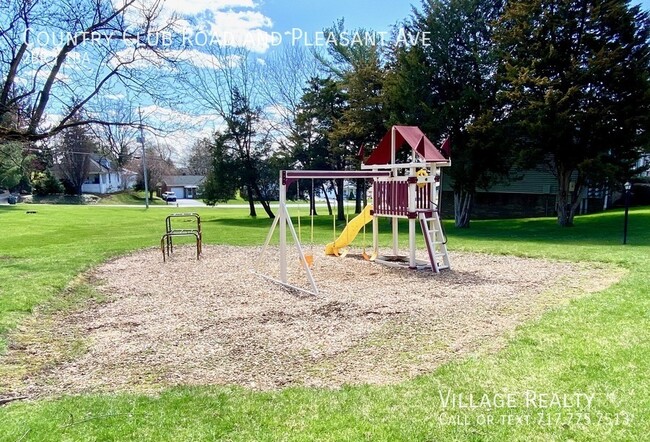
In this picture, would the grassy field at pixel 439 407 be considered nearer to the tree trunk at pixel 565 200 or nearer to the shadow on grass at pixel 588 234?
the shadow on grass at pixel 588 234

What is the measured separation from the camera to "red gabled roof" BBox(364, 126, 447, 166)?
8633 millimetres

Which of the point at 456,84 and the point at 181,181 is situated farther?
the point at 181,181

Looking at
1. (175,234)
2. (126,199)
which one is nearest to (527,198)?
(175,234)

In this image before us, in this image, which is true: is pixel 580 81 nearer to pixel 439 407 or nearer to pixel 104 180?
pixel 439 407

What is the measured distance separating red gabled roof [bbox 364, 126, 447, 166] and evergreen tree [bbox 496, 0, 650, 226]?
8398 millimetres

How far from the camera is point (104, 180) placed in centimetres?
5909

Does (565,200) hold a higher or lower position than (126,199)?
higher

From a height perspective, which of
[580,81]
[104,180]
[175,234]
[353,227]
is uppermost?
[580,81]

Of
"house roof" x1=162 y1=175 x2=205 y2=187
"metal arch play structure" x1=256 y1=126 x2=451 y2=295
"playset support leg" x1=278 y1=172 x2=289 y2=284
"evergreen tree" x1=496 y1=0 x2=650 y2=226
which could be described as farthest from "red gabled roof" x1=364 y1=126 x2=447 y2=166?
"house roof" x1=162 y1=175 x2=205 y2=187

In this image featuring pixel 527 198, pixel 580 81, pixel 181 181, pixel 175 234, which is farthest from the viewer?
pixel 181 181

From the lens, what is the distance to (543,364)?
3492 millimetres

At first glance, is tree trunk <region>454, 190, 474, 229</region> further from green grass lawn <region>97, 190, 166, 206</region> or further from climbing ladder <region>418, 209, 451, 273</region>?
green grass lawn <region>97, 190, 166, 206</region>

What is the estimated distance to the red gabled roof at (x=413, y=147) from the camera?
8633 millimetres

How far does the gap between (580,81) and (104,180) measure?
Answer: 58.1 metres
